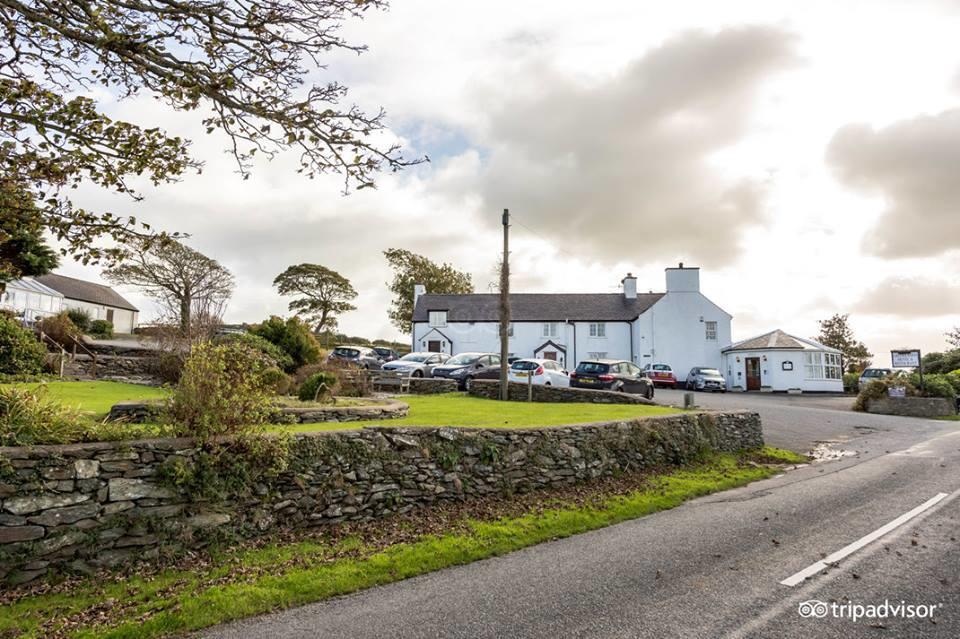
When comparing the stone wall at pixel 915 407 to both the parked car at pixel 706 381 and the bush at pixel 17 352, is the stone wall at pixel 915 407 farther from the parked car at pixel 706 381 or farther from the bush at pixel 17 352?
the bush at pixel 17 352

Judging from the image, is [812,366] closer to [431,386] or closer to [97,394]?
[431,386]

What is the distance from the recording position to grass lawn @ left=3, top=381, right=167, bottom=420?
35.7 ft

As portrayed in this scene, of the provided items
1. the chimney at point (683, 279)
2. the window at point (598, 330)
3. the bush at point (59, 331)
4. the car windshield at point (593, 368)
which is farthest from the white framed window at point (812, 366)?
the bush at point (59, 331)

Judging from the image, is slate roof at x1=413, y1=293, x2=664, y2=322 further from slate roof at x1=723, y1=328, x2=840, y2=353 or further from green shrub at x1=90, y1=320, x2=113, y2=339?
green shrub at x1=90, y1=320, x2=113, y2=339

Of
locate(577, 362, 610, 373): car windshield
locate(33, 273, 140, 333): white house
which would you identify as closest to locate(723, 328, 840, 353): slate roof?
locate(577, 362, 610, 373): car windshield

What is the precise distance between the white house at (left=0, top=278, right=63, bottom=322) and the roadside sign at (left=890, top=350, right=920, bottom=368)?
173ft

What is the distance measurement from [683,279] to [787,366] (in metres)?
9.61

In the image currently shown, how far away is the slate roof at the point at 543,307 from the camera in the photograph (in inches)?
1763

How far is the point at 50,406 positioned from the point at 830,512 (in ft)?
36.2

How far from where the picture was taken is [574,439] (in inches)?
414

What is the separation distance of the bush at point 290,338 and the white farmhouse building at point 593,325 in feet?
79.3

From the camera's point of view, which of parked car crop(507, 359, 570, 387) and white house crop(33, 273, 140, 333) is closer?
parked car crop(507, 359, 570, 387)

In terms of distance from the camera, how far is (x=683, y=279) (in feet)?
133

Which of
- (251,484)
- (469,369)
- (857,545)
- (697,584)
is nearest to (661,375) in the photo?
(469,369)
